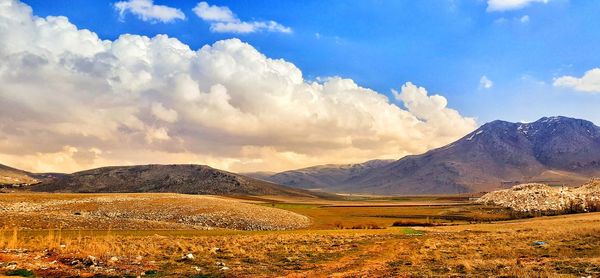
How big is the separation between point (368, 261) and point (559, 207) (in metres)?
98.5

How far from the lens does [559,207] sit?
111 metres

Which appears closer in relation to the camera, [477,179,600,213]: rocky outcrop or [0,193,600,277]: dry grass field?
[0,193,600,277]: dry grass field

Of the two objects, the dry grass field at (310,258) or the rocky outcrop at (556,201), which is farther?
the rocky outcrop at (556,201)

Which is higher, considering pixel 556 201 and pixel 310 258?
pixel 556 201

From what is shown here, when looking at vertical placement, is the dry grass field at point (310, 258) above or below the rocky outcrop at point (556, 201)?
below

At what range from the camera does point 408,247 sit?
40219mm

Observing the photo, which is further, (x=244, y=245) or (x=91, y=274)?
(x=244, y=245)

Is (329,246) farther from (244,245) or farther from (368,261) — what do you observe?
(368,261)

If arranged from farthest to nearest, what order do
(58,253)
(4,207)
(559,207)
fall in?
1. (559,207)
2. (4,207)
3. (58,253)

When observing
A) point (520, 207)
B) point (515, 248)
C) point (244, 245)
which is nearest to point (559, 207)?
point (520, 207)

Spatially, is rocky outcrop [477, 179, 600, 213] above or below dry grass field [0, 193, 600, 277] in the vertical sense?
above

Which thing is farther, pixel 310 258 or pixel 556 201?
pixel 556 201

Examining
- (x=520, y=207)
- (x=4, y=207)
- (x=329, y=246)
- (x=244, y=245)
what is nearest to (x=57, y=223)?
(x=4, y=207)

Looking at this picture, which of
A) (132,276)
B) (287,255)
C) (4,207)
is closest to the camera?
(132,276)
